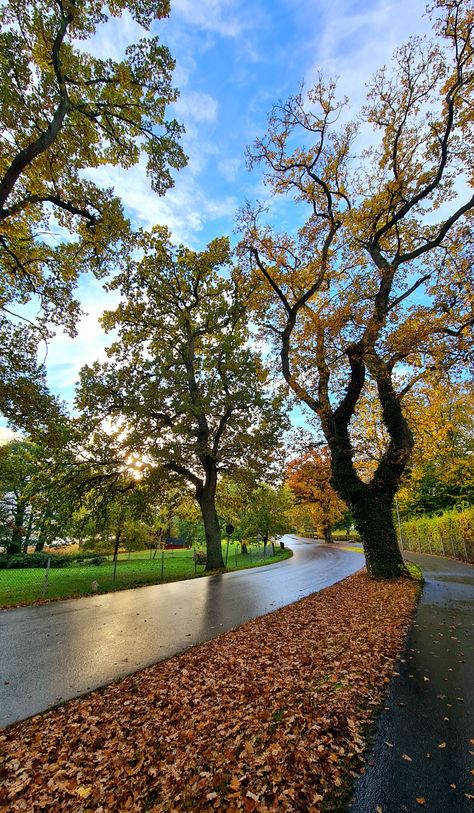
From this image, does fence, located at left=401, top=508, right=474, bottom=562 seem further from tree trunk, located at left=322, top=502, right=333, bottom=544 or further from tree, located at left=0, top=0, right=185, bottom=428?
tree, located at left=0, top=0, right=185, bottom=428

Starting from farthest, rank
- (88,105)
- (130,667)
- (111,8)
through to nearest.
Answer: (88,105) → (111,8) → (130,667)

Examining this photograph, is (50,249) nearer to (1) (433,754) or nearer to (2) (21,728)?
(2) (21,728)

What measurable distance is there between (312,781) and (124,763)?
60.8 inches

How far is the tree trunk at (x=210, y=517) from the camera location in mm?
17641

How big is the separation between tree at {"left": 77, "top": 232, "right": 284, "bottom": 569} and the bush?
13.8 metres

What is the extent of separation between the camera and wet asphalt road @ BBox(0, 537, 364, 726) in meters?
4.65

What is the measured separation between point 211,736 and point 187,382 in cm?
1371

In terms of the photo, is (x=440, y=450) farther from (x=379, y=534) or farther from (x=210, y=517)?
(x=210, y=517)

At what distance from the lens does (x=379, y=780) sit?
2.71 meters

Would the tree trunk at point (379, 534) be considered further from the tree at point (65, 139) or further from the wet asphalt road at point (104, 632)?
the tree at point (65, 139)

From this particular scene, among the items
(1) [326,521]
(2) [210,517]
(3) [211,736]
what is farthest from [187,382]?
(1) [326,521]

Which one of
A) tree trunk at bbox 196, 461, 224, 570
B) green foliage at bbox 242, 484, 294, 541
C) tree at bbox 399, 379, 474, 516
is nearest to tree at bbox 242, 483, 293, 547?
green foliage at bbox 242, 484, 294, 541

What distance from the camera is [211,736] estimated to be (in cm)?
329

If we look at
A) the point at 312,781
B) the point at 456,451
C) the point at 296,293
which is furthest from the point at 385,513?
the point at 456,451
